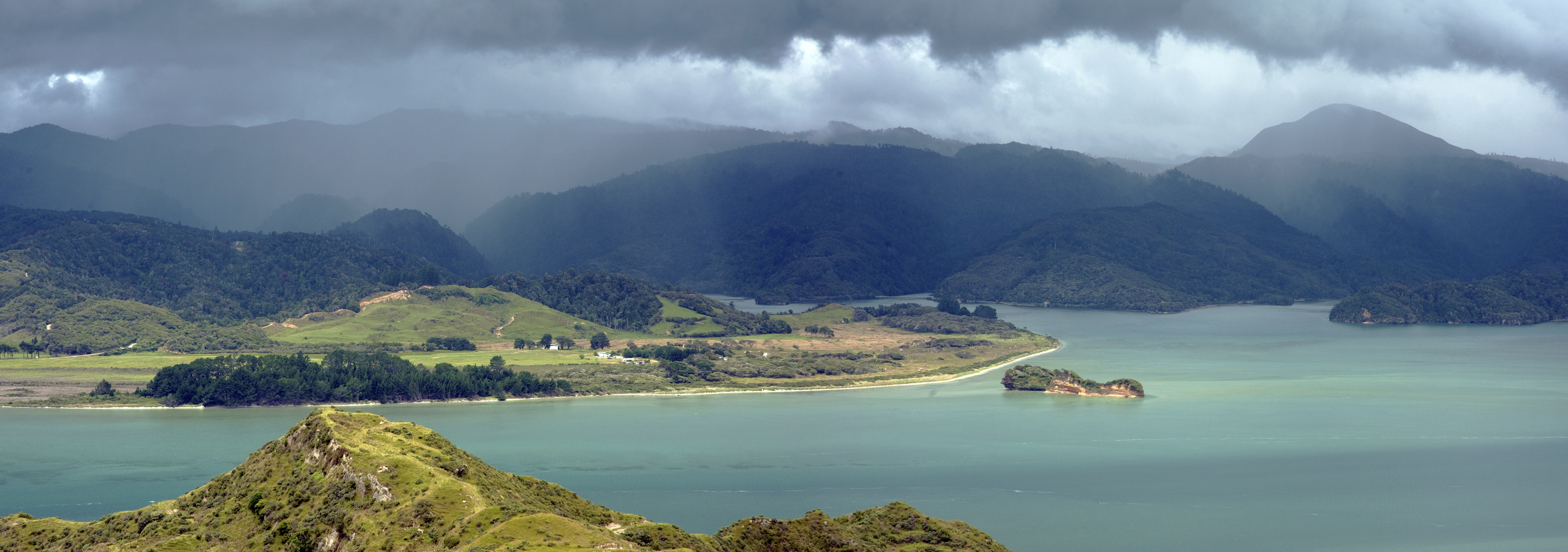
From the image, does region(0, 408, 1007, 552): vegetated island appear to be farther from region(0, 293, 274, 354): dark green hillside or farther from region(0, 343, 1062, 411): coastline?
region(0, 293, 274, 354): dark green hillside

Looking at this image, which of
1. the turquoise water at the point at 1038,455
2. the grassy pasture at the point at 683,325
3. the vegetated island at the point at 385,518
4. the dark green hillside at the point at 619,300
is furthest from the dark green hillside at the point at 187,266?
the vegetated island at the point at 385,518

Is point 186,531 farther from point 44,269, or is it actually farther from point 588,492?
point 44,269

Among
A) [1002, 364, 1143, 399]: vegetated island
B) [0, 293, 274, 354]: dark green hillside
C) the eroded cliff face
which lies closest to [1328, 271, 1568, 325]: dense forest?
[1002, 364, 1143, 399]: vegetated island

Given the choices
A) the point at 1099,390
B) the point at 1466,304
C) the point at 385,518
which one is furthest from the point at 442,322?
the point at 1466,304

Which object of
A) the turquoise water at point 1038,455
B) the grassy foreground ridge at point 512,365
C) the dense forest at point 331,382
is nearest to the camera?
the turquoise water at point 1038,455

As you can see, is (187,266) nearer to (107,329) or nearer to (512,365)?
(107,329)

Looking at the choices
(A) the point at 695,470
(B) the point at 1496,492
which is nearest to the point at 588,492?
(A) the point at 695,470

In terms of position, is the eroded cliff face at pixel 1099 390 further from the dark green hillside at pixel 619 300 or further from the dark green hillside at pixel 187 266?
the dark green hillside at pixel 187 266
